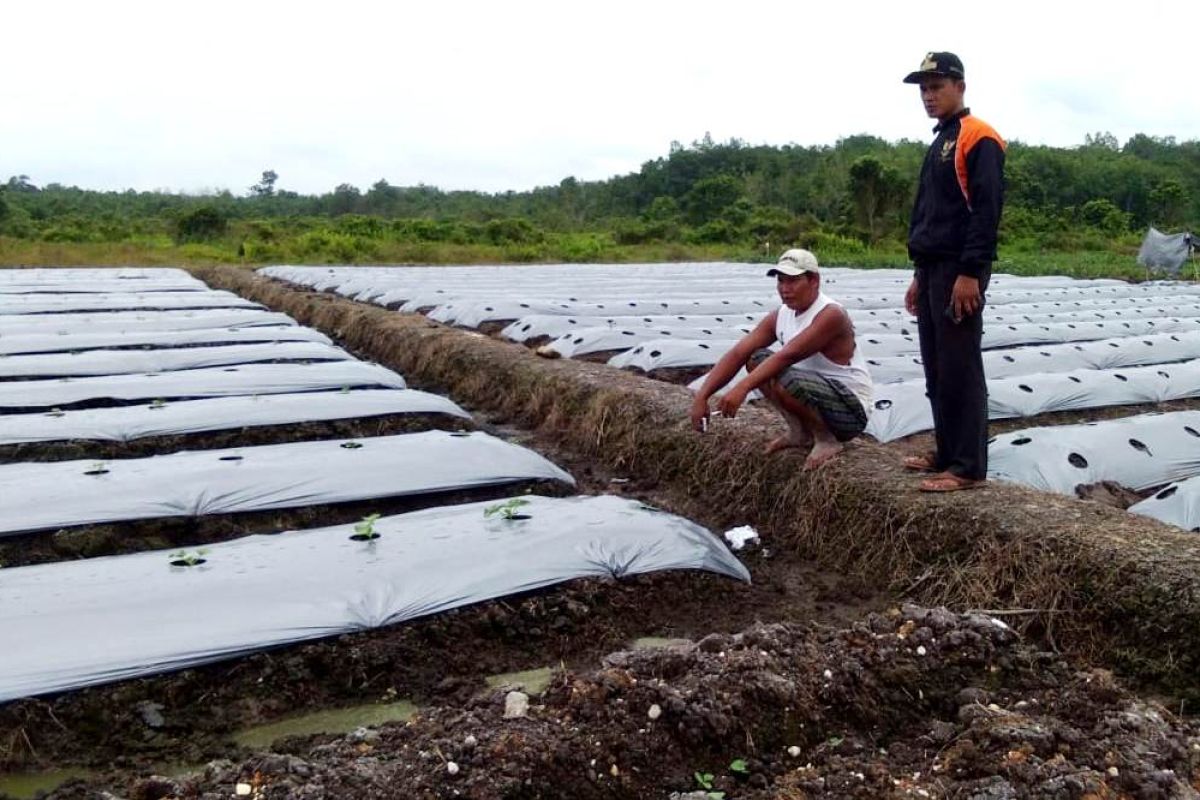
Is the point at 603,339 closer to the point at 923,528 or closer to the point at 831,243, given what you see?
the point at 923,528

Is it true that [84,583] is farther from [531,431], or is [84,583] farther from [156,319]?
[156,319]

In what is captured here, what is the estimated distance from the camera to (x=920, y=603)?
12.2ft

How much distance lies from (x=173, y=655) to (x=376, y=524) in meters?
1.11

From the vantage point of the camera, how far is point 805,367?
434cm

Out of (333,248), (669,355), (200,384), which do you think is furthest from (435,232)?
(200,384)

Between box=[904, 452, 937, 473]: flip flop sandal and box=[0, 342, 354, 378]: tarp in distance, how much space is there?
486cm

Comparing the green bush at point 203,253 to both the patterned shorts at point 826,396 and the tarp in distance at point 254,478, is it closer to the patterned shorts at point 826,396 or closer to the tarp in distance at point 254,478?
the tarp in distance at point 254,478

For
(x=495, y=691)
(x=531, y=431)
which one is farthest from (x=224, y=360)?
(x=495, y=691)

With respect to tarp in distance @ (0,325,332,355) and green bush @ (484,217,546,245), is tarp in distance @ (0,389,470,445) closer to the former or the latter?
tarp in distance @ (0,325,332,355)

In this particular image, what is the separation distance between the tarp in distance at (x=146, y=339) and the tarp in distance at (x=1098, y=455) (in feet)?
19.8

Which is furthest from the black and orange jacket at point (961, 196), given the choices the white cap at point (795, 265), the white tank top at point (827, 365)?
the white tank top at point (827, 365)

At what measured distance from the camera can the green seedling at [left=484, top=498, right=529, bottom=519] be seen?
13.0ft

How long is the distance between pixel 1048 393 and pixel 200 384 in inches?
215

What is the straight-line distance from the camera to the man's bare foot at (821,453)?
4469mm
